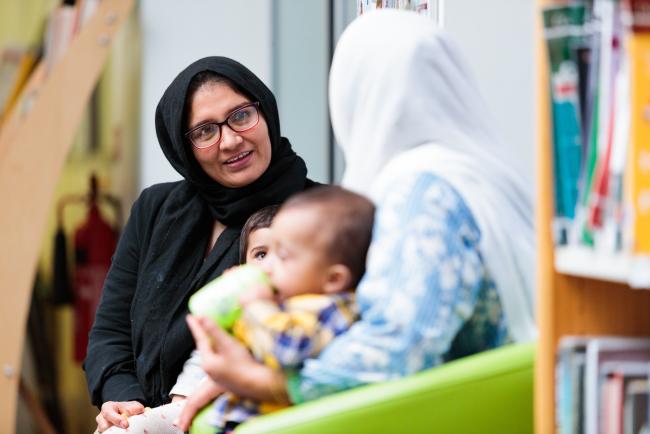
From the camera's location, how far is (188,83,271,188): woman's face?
7.73 ft

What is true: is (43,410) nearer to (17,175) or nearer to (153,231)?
(17,175)

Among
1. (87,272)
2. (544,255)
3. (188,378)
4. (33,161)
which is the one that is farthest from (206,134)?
(87,272)

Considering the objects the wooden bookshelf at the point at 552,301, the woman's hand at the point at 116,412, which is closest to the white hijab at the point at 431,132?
the wooden bookshelf at the point at 552,301

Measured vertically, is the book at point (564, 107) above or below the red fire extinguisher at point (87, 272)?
above

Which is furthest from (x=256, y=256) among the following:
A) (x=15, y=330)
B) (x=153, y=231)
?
(x=15, y=330)

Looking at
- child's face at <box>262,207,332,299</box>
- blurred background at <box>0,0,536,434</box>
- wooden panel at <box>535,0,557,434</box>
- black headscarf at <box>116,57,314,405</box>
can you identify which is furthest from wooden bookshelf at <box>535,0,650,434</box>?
blurred background at <box>0,0,536,434</box>

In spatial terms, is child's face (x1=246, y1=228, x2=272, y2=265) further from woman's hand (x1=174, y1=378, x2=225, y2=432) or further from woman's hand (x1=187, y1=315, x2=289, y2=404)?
woman's hand (x1=187, y1=315, x2=289, y2=404)

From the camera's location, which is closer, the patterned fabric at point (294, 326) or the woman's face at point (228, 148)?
the patterned fabric at point (294, 326)

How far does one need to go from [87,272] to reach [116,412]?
2303 mm

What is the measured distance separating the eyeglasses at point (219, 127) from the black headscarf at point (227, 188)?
4 cm

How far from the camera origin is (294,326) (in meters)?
1.48

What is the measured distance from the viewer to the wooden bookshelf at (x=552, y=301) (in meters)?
1.25

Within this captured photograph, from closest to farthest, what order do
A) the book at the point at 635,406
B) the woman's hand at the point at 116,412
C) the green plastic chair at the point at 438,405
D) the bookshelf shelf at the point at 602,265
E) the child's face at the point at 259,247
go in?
A: 1. the bookshelf shelf at the point at 602,265
2. the book at the point at 635,406
3. the green plastic chair at the point at 438,405
4. the child's face at the point at 259,247
5. the woman's hand at the point at 116,412

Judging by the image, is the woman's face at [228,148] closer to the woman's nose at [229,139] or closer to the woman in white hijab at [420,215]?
the woman's nose at [229,139]
